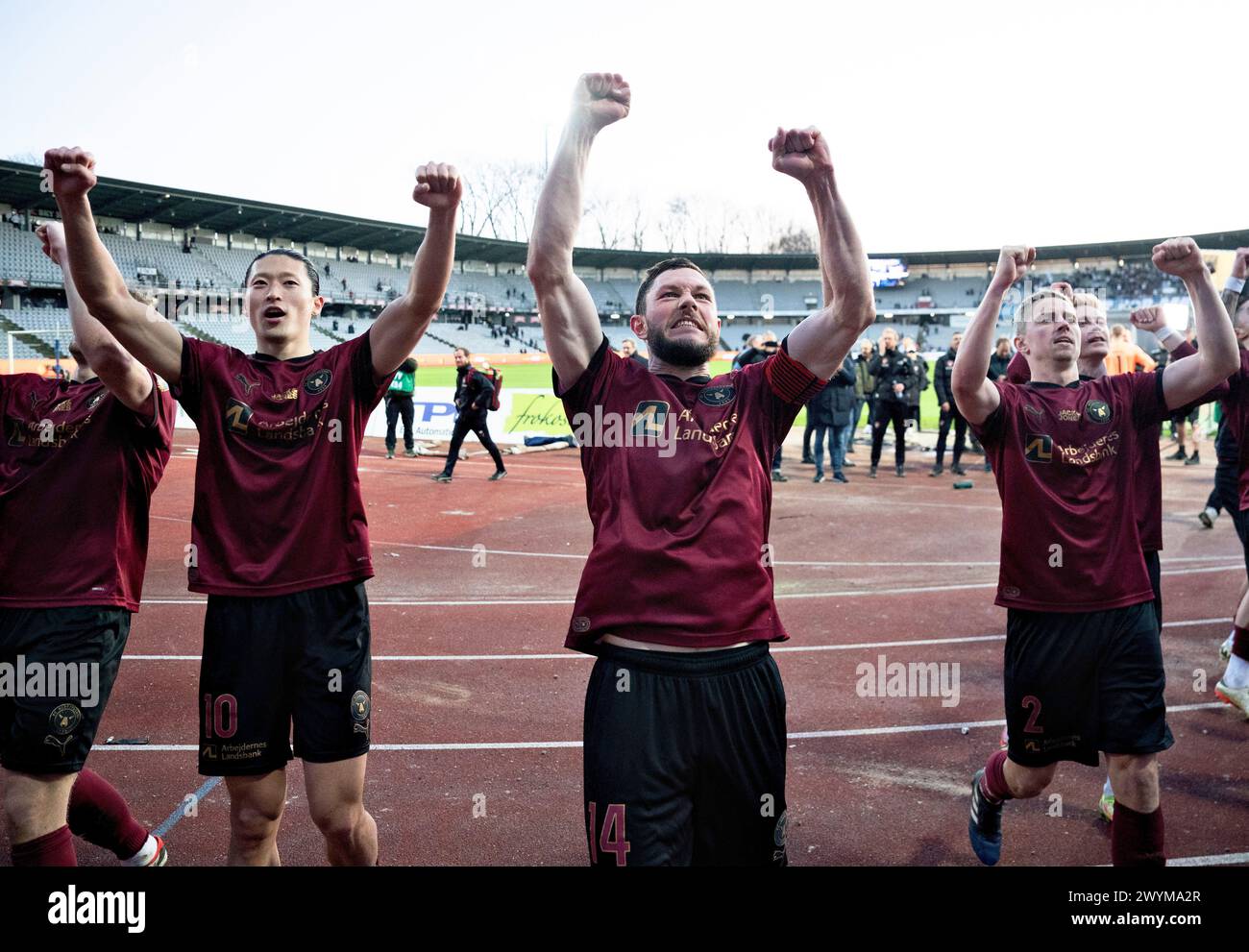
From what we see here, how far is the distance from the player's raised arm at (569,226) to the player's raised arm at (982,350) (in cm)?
143

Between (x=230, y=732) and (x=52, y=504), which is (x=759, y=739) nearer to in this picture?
(x=230, y=732)

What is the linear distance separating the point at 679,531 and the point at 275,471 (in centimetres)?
130

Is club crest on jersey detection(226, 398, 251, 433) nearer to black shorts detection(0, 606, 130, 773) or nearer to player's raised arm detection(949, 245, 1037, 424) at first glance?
black shorts detection(0, 606, 130, 773)

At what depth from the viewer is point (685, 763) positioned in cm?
245

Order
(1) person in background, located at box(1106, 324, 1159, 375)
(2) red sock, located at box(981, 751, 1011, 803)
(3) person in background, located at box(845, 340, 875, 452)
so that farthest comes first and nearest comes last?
1. (3) person in background, located at box(845, 340, 875, 452)
2. (1) person in background, located at box(1106, 324, 1159, 375)
3. (2) red sock, located at box(981, 751, 1011, 803)

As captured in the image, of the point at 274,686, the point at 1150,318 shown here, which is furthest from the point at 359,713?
the point at 1150,318

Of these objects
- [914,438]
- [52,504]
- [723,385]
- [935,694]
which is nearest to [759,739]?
[723,385]

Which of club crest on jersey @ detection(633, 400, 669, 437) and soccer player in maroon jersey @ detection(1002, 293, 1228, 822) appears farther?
soccer player in maroon jersey @ detection(1002, 293, 1228, 822)

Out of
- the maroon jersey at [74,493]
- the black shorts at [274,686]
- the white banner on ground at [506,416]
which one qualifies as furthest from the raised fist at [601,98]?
the white banner on ground at [506,416]

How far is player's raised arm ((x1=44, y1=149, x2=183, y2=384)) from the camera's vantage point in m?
2.76

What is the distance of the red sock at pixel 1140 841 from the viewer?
3.19m

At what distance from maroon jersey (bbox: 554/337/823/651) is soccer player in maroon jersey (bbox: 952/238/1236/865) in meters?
1.09

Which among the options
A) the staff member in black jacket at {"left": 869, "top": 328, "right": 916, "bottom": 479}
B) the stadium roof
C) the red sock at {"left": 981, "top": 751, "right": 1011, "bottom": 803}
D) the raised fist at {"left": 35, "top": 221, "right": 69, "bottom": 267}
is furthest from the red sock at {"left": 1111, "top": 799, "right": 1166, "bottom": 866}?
the stadium roof
